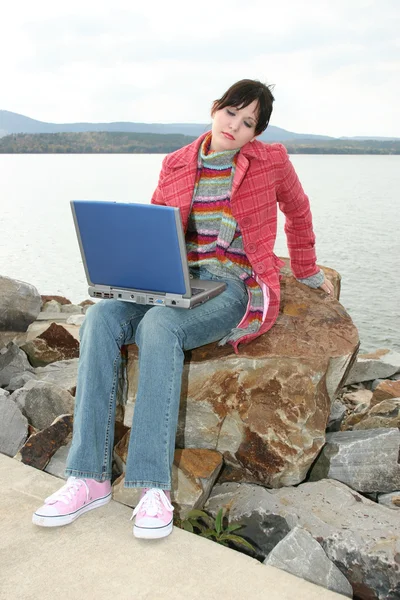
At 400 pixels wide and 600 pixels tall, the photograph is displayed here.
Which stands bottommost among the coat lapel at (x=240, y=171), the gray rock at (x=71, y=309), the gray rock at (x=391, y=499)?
the gray rock at (x=71, y=309)

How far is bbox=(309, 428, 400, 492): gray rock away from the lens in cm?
332

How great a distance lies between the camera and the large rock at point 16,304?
5066mm

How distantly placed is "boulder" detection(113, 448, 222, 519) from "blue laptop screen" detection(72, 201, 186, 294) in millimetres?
852

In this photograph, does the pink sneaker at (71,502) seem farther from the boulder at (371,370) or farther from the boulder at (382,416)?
the boulder at (371,370)

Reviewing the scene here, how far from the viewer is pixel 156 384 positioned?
107 inches

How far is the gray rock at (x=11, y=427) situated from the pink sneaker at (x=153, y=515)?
1.25 meters

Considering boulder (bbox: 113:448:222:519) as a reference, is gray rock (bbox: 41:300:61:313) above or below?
below

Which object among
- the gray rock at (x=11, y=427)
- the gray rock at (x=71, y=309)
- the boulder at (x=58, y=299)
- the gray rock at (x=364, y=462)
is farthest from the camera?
the boulder at (x=58, y=299)

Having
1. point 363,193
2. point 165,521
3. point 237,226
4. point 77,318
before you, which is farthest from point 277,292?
point 363,193

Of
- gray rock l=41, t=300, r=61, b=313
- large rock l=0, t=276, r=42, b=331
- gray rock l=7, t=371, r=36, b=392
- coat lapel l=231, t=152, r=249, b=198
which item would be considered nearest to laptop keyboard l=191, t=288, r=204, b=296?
coat lapel l=231, t=152, r=249, b=198

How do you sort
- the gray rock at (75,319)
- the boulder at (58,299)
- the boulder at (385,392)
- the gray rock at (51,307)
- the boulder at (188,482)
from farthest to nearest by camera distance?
1. the boulder at (58,299)
2. the gray rock at (51,307)
3. the gray rock at (75,319)
4. the boulder at (385,392)
5. the boulder at (188,482)

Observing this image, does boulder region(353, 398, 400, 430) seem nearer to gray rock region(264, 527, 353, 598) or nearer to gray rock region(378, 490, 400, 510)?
gray rock region(378, 490, 400, 510)

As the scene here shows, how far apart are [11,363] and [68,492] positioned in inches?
93.7

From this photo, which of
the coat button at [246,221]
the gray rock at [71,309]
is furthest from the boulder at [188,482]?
the gray rock at [71,309]
